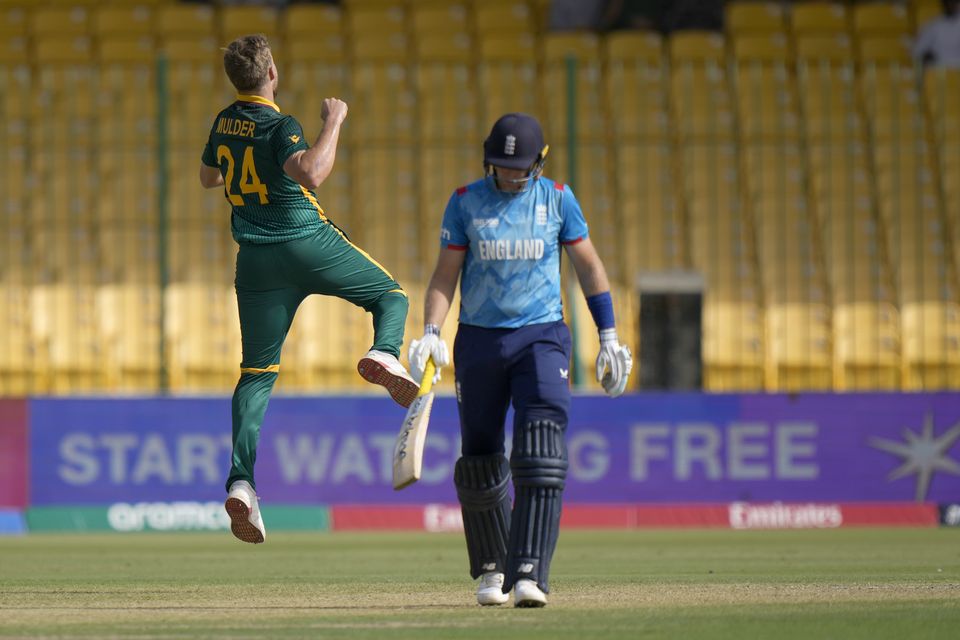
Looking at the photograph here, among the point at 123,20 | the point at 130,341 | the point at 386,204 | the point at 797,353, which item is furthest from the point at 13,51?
the point at 797,353

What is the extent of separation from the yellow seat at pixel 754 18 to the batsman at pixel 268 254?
1260 centimetres

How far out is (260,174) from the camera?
757cm

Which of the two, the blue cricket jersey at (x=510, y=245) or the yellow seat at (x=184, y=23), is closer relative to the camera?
the blue cricket jersey at (x=510, y=245)

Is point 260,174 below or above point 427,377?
above

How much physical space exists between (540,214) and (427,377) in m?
0.82

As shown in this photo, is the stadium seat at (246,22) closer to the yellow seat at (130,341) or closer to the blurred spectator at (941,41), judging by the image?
the yellow seat at (130,341)

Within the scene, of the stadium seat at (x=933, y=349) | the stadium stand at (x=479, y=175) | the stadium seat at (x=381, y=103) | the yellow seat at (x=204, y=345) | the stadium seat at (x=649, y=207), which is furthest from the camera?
the stadium seat at (x=381, y=103)

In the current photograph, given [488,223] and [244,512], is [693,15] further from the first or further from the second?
[244,512]

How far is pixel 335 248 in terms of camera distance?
775 cm

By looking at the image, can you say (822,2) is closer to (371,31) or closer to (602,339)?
(371,31)

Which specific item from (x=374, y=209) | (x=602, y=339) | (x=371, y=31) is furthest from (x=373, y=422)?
(x=602, y=339)

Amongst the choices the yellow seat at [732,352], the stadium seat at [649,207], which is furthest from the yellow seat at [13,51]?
the yellow seat at [732,352]

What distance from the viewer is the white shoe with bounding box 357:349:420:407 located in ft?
24.3

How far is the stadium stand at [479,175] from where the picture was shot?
16531mm
